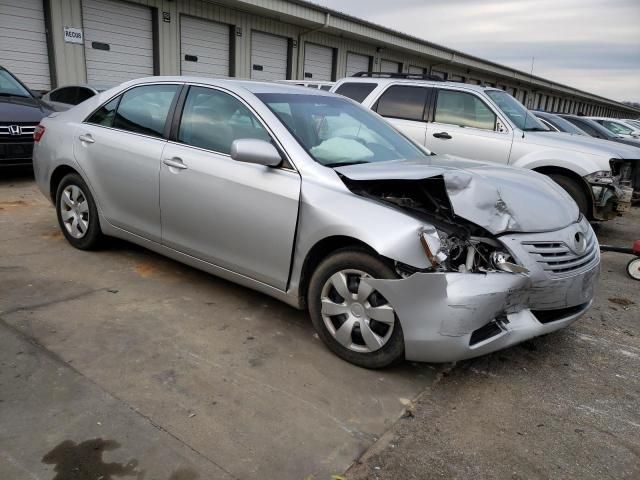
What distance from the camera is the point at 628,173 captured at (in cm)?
732

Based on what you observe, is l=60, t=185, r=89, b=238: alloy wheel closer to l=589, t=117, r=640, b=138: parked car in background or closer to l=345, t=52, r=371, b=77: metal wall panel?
l=589, t=117, r=640, b=138: parked car in background

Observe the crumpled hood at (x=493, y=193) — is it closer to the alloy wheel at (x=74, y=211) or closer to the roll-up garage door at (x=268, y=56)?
the alloy wheel at (x=74, y=211)

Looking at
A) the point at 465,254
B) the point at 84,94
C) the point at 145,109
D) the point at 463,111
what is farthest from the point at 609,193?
the point at 84,94

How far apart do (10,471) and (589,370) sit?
129 inches

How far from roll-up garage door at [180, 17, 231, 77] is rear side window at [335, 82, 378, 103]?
23.3 ft

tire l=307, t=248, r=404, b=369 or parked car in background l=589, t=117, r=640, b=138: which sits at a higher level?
parked car in background l=589, t=117, r=640, b=138

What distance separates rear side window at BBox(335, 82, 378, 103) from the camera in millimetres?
7830

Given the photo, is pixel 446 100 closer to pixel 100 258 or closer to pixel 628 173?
pixel 628 173

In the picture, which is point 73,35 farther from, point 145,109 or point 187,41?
point 145,109

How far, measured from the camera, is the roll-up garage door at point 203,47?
14258mm

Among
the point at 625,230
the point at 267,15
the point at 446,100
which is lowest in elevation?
the point at 625,230

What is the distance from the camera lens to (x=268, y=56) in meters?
16.8

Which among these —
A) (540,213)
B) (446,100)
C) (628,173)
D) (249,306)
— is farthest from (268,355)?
(628,173)

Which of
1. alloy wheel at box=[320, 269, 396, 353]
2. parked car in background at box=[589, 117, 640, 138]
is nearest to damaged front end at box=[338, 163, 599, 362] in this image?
alloy wheel at box=[320, 269, 396, 353]
